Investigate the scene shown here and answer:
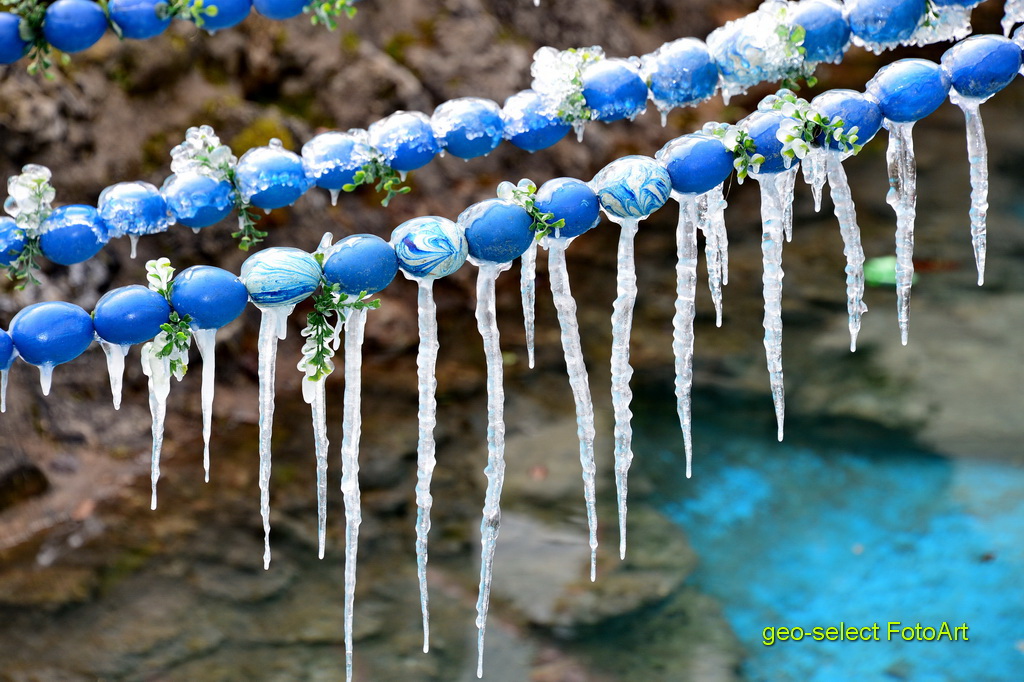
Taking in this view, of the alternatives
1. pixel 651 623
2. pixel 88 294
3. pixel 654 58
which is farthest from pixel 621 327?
pixel 88 294

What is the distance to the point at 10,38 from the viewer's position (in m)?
2.08

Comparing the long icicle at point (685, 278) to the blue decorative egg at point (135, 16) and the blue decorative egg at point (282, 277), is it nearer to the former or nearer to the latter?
the blue decorative egg at point (282, 277)

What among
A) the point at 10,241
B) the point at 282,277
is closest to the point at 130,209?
the point at 10,241

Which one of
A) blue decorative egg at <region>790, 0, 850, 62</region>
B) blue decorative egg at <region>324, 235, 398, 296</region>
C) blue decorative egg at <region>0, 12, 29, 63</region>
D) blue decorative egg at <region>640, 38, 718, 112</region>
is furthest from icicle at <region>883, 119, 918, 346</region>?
blue decorative egg at <region>0, 12, 29, 63</region>

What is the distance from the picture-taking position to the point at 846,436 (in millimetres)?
3756

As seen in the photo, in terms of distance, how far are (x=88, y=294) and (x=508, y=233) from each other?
2.70 meters

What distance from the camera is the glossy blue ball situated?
201cm

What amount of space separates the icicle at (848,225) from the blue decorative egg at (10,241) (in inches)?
58.8

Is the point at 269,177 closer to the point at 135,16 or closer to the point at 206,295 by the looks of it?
the point at 206,295

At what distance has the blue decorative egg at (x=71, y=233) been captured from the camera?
188 centimetres

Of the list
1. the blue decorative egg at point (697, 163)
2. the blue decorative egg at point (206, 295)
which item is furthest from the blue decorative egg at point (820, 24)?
the blue decorative egg at point (206, 295)

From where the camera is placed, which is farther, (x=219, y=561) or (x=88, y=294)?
(x=88, y=294)

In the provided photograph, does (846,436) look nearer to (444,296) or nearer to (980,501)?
(980,501)

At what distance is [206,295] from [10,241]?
46 centimetres
